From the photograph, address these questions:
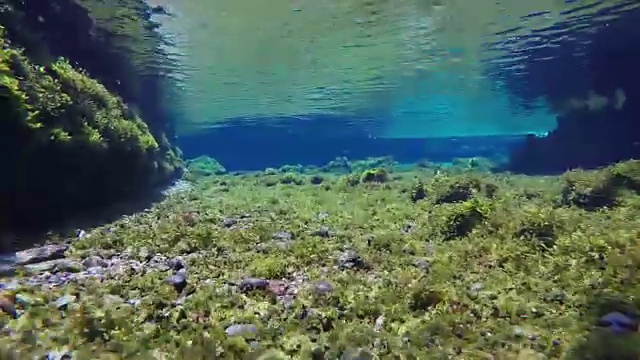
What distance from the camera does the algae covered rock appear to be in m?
9.00

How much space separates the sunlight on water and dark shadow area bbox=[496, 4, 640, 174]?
116 cm

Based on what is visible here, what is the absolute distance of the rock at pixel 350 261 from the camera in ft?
25.6

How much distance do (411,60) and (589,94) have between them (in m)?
12.7

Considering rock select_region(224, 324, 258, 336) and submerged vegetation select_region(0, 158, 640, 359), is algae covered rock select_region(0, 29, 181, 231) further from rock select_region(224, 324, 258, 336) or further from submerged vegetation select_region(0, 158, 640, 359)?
rock select_region(224, 324, 258, 336)

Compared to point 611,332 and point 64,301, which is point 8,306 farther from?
point 611,332

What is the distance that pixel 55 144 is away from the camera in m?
9.95

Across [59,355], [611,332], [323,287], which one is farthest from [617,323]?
[59,355]

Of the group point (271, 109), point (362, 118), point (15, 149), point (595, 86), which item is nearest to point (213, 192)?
point (15, 149)

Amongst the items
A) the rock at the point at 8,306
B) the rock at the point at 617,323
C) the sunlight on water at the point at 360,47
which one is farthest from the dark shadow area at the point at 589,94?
the rock at the point at 8,306

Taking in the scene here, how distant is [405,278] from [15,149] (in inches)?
319

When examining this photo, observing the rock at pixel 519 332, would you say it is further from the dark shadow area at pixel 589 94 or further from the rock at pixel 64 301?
the dark shadow area at pixel 589 94

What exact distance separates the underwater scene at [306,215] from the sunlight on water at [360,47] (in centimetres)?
21

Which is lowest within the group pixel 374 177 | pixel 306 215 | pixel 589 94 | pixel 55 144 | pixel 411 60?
pixel 374 177

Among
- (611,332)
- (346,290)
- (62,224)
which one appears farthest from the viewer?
(62,224)
